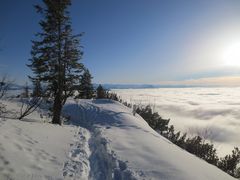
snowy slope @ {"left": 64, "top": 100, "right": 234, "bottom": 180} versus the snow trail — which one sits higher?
the snow trail

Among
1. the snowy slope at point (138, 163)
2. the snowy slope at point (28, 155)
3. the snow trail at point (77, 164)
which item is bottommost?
the snowy slope at point (138, 163)

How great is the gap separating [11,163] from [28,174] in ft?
2.08

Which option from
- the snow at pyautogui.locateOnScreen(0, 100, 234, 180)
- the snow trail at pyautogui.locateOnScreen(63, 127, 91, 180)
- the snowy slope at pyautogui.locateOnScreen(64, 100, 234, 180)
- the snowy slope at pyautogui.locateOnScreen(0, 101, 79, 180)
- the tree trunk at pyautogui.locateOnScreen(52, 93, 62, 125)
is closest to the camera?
the snowy slope at pyautogui.locateOnScreen(0, 101, 79, 180)

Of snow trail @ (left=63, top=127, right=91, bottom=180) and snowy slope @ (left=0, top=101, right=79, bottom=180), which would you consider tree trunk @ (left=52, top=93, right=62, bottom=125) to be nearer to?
snowy slope @ (left=0, top=101, right=79, bottom=180)

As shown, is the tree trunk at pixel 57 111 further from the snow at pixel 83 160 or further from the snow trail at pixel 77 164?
the snow trail at pixel 77 164

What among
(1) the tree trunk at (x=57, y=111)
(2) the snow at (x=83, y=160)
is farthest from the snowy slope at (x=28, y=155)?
(1) the tree trunk at (x=57, y=111)

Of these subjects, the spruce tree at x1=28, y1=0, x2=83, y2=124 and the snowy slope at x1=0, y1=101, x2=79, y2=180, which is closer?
the snowy slope at x1=0, y1=101, x2=79, y2=180

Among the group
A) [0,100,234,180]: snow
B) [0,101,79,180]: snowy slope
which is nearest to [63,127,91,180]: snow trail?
[0,100,234,180]: snow

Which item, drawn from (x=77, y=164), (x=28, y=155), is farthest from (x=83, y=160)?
(x=28, y=155)

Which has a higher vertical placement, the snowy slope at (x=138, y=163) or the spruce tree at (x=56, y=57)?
the spruce tree at (x=56, y=57)

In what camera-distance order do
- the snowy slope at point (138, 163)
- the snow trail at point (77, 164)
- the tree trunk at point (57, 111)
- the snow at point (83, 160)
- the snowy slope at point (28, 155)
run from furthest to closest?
1. the tree trunk at point (57, 111)
2. the snowy slope at point (138, 163)
3. the snow trail at point (77, 164)
4. the snow at point (83, 160)
5. the snowy slope at point (28, 155)

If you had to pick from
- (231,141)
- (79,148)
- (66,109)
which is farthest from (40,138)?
(231,141)

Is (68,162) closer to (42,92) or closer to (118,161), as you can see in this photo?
(118,161)

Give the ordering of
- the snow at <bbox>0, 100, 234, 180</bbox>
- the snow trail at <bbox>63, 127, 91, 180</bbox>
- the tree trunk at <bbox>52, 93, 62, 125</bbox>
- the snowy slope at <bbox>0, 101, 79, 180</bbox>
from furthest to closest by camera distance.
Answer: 1. the tree trunk at <bbox>52, 93, 62, 125</bbox>
2. the snow trail at <bbox>63, 127, 91, 180</bbox>
3. the snow at <bbox>0, 100, 234, 180</bbox>
4. the snowy slope at <bbox>0, 101, 79, 180</bbox>
